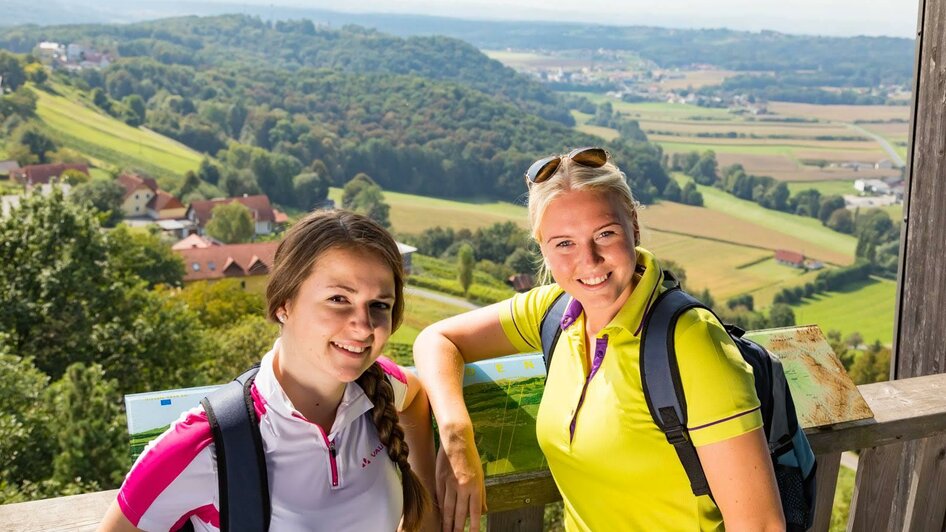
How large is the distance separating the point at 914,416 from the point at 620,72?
72.8 m

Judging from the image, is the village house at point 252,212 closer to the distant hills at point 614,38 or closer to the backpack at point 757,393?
the distant hills at point 614,38

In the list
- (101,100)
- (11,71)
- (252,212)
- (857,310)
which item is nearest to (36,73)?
(11,71)

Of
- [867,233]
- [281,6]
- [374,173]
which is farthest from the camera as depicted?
[281,6]

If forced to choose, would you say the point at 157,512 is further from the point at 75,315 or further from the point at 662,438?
the point at 75,315

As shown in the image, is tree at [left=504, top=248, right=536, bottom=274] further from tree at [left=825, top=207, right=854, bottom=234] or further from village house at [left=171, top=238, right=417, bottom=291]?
tree at [left=825, top=207, right=854, bottom=234]

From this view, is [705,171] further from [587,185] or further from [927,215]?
[587,185]

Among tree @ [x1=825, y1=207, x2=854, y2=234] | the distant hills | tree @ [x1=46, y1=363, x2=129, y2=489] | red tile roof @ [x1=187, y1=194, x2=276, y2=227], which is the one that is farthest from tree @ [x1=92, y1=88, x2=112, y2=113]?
tree @ [x1=825, y1=207, x2=854, y2=234]

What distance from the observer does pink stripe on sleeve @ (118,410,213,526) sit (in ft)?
3.09

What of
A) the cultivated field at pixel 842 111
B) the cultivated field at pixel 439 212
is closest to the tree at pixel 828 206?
the cultivated field at pixel 842 111

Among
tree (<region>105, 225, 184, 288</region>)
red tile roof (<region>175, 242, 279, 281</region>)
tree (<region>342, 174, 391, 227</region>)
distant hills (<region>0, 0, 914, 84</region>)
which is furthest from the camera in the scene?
distant hills (<region>0, 0, 914, 84</region>)

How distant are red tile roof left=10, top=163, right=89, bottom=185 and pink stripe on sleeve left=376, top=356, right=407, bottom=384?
42.5 m

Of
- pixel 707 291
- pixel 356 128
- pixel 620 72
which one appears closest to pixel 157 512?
pixel 707 291

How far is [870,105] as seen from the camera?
60750 millimetres

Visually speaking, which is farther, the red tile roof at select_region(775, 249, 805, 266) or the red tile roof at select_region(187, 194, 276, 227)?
the red tile roof at select_region(775, 249, 805, 266)
